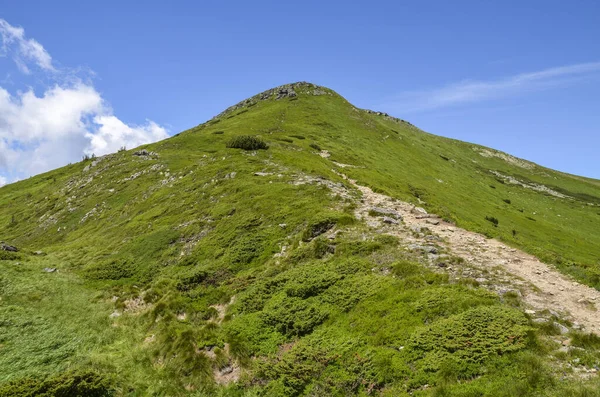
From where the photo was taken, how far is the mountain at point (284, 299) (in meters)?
13.2

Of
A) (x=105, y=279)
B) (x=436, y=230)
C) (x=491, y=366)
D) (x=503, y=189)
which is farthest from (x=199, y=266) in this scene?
(x=503, y=189)

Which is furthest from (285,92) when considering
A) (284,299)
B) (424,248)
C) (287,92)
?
(284,299)

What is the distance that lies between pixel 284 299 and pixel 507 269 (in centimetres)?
1370

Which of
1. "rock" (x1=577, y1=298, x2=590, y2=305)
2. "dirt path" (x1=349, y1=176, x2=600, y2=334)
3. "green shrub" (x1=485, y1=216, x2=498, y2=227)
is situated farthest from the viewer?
"green shrub" (x1=485, y1=216, x2=498, y2=227)

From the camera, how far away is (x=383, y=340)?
14.8 metres

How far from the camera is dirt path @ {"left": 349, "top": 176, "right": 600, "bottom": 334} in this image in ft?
53.6

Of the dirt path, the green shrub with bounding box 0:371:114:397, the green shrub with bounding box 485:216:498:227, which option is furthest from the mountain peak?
the green shrub with bounding box 0:371:114:397

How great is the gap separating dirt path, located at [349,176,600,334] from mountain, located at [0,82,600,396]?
0.49 ft

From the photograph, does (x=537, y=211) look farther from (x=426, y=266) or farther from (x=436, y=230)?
(x=426, y=266)

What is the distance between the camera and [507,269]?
67.4 ft

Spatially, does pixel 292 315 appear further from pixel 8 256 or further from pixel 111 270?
pixel 8 256

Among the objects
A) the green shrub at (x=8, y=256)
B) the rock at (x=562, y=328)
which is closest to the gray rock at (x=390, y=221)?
the rock at (x=562, y=328)

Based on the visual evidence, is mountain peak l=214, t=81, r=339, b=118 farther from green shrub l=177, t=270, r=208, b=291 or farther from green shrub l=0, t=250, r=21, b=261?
green shrub l=177, t=270, r=208, b=291

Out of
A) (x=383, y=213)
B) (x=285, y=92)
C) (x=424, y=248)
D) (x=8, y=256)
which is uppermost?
(x=285, y=92)
